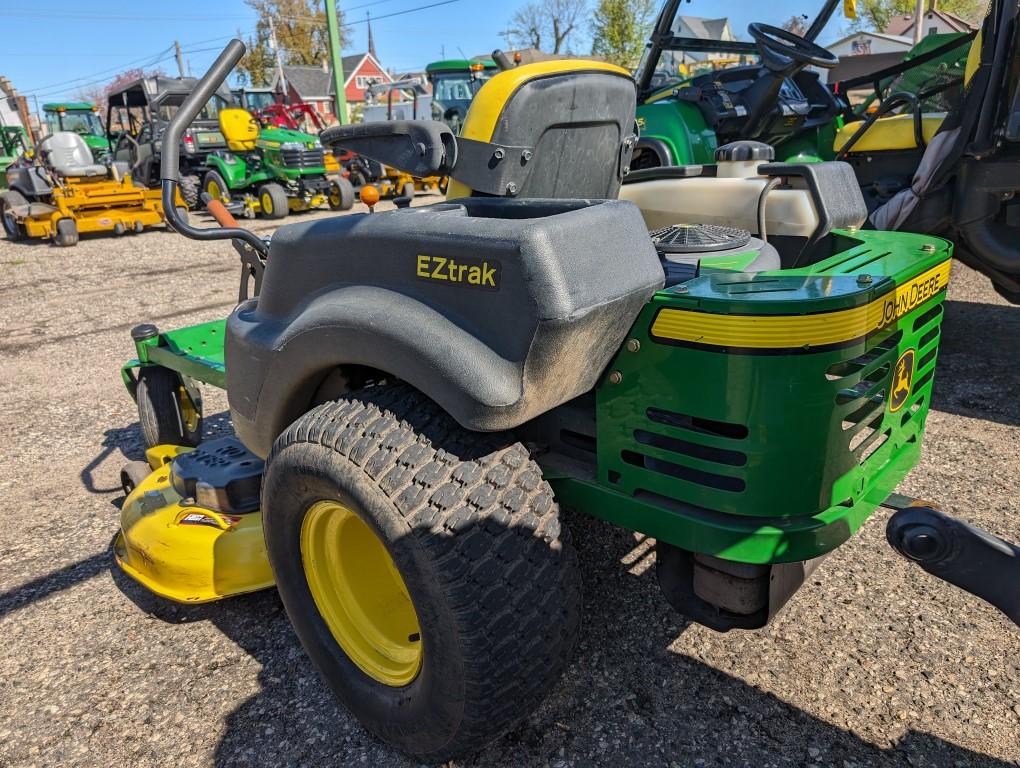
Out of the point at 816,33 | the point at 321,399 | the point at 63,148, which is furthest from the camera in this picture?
the point at 63,148

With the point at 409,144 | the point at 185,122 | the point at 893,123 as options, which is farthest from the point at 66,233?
the point at 409,144

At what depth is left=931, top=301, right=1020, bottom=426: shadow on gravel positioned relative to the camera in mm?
3883

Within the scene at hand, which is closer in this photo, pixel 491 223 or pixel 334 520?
pixel 491 223

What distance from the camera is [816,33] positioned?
5.40m

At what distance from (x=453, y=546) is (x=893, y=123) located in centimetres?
497

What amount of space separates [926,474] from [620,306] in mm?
2398

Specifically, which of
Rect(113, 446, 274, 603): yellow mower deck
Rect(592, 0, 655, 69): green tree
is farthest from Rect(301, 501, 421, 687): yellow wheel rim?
Rect(592, 0, 655, 69): green tree

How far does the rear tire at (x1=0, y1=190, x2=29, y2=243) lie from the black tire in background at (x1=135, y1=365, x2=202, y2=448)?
9.44 metres

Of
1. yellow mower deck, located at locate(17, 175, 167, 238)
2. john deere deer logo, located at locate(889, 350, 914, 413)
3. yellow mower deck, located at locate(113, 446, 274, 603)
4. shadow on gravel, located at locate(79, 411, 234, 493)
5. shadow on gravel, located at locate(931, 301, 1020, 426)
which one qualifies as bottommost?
shadow on gravel, located at locate(79, 411, 234, 493)

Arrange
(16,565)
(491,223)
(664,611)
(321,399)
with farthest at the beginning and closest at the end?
(16,565), (664,611), (321,399), (491,223)

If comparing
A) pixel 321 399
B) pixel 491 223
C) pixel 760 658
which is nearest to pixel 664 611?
pixel 760 658

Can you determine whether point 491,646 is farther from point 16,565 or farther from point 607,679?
point 16,565

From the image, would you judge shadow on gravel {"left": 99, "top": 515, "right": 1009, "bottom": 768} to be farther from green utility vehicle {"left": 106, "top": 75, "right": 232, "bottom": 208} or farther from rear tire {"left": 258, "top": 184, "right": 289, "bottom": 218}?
green utility vehicle {"left": 106, "top": 75, "right": 232, "bottom": 208}

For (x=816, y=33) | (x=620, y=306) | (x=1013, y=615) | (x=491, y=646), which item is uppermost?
(x=816, y=33)
